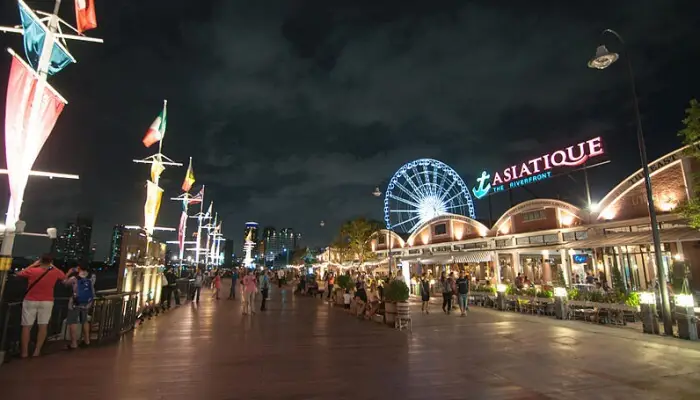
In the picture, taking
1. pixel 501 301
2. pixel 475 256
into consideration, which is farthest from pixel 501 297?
pixel 475 256

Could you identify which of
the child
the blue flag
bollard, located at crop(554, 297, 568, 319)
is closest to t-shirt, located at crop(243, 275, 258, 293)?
the child

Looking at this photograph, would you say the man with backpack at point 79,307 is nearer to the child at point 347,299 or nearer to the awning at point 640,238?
the child at point 347,299

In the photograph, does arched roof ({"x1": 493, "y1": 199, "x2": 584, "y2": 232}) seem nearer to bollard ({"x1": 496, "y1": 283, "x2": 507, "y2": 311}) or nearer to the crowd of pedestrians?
bollard ({"x1": 496, "y1": 283, "x2": 507, "y2": 311})

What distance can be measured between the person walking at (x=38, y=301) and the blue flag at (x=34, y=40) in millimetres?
4111

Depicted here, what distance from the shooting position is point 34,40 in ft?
25.6

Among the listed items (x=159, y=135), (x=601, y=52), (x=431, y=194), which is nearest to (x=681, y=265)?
(x=601, y=52)

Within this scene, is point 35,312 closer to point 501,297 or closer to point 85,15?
point 85,15

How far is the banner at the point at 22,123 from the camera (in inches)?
281

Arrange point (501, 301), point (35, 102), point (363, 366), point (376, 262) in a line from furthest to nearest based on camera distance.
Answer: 1. point (376, 262)
2. point (501, 301)
3. point (35, 102)
4. point (363, 366)

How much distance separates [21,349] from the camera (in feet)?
23.8

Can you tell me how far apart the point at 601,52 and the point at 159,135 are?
17.3 meters

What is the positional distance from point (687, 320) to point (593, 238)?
31.7 feet

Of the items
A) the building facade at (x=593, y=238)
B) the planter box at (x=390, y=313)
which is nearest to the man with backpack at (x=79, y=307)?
the planter box at (x=390, y=313)

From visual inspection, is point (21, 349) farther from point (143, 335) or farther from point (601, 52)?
point (601, 52)
